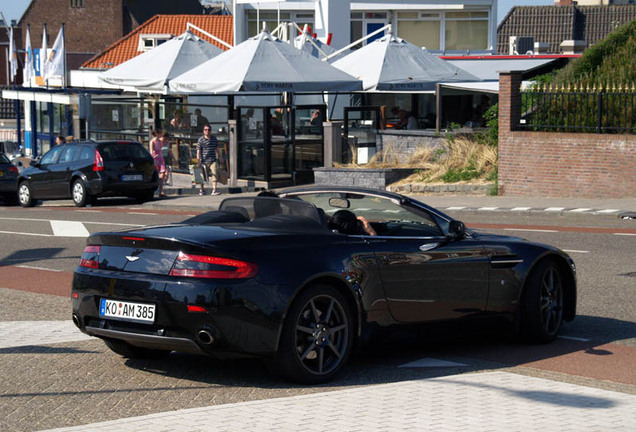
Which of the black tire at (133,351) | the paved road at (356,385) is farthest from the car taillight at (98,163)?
the black tire at (133,351)

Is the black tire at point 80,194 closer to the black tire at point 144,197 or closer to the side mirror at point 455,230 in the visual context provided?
the black tire at point 144,197

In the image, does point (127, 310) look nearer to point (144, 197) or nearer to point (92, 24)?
point (144, 197)

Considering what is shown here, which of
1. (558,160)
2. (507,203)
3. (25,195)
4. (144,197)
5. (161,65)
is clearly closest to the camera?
(507,203)

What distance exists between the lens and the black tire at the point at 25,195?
89.7 ft

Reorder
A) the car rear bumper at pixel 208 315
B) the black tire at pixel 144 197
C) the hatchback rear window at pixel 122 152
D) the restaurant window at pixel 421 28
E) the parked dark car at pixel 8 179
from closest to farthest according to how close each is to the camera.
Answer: the car rear bumper at pixel 208 315 → the hatchback rear window at pixel 122 152 → the black tire at pixel 144 197 → the parked dark car at pixel 8 179 → the restaurant window at pixel 421 28

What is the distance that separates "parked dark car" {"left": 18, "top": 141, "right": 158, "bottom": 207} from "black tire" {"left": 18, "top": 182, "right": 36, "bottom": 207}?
29 centimetres

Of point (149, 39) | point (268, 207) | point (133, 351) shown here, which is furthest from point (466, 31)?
point (133, 351)

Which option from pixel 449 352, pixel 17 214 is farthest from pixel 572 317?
pixel 17 214

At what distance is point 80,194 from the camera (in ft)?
85.1

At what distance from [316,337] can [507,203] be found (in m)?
16.0

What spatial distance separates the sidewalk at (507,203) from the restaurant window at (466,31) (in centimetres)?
2730

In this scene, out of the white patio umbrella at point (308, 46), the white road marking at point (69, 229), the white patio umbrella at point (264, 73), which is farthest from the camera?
the white patio umbrella at point (308, 46)

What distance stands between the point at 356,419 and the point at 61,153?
2223 centimetres

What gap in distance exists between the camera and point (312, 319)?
6.89 m
